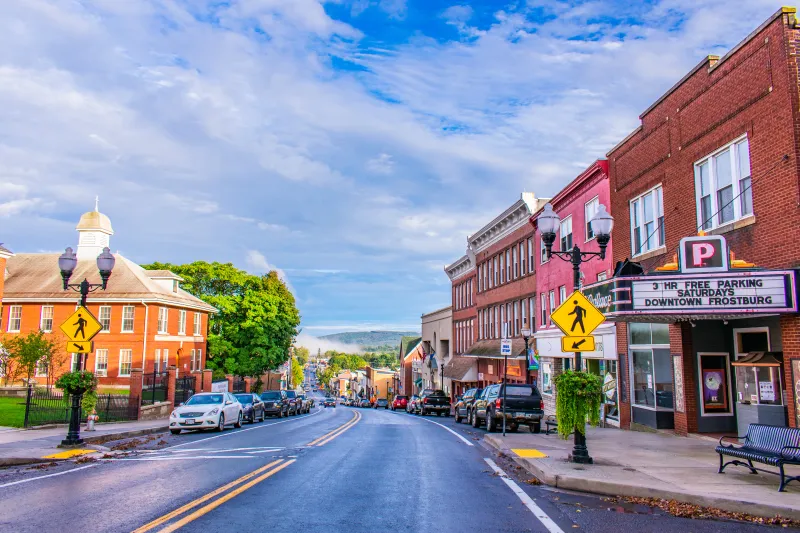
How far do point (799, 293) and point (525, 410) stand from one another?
421 inches

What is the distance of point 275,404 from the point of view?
3578cm

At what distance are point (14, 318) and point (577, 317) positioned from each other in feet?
136

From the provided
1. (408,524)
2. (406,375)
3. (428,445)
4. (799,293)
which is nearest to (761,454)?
(799,293)

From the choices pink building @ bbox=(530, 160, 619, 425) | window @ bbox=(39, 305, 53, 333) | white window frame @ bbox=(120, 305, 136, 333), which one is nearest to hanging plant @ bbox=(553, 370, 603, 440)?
pink building @ bbox=(530, 160, 619, 425)

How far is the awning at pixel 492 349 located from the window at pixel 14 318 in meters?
30.9

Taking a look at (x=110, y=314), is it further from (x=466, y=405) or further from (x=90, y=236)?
(x=466, y=405)

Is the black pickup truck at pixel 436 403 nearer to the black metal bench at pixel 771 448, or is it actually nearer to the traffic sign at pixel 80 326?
the traffic sign at pixel 80 326

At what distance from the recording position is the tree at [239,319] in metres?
54.4

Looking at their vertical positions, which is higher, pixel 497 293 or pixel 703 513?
pixel 497 293

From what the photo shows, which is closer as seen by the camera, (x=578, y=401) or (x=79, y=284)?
(x=578, y=401)

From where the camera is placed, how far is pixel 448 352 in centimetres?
5941

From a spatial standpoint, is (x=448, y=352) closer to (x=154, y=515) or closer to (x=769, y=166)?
(x=769, y=166)

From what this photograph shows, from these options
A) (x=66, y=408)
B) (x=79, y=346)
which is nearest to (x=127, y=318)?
(x=66, y=408)

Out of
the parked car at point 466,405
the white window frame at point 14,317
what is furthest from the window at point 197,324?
the parked car at point 466,405
